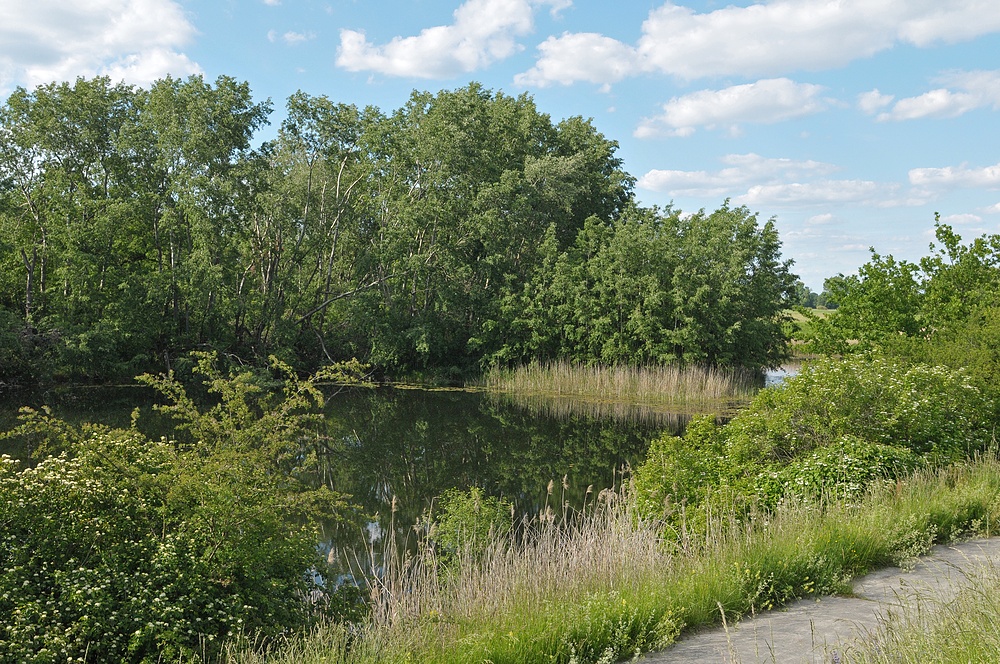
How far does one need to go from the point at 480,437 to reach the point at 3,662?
590 inches

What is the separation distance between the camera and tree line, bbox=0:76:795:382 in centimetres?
2622

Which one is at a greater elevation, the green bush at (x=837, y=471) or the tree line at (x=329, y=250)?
the tree line at (x=329, y=250)

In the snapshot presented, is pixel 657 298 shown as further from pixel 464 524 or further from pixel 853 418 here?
pixel 464 524

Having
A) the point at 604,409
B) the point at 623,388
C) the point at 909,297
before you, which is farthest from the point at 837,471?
the point at 623,388

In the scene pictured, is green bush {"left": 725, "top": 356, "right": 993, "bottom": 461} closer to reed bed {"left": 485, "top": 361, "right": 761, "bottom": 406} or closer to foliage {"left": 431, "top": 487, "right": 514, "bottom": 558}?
foliage {"left": 431, "top": 487, "right": 514, "bottom": 558}

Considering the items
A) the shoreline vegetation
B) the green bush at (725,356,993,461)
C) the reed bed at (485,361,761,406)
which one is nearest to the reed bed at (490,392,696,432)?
the shoreline vegetation

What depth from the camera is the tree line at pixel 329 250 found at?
26.2 meters

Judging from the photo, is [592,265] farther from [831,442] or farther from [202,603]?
[202,603]

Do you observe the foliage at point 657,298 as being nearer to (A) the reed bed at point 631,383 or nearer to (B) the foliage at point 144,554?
(A) the reed bed at point 631,383

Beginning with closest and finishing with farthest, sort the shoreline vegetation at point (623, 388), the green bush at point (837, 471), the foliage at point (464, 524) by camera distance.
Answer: the green bush at point (837, 471), the foliage at point (464, 524), the shoreline vegetation at point (623, 388)

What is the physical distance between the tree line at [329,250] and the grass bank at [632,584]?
22.1 m

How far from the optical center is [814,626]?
4918mm

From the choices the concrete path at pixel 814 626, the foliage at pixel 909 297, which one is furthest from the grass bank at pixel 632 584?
the foliage at pixel 909 297

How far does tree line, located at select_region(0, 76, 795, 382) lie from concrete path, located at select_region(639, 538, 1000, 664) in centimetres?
2321
